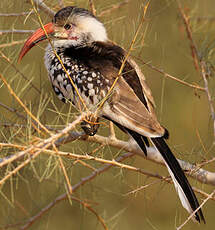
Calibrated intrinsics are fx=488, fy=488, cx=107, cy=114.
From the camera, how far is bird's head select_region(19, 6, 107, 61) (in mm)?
2760

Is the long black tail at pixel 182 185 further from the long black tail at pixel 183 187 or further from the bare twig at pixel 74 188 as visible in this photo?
the bare twig at pixel 74 188

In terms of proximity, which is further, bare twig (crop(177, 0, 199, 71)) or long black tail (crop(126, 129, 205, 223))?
bare twig (crop(177, 0, 199, 71))

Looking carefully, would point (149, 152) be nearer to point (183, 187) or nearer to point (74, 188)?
point (183, 187)

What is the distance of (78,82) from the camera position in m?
2.43

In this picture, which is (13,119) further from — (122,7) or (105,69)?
(122,7)

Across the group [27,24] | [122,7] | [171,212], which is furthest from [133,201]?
[27,24]

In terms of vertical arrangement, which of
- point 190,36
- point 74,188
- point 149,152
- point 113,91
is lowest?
point 74,188

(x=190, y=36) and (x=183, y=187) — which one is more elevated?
(x=190, y=36)

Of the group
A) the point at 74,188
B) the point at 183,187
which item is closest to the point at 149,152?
the point at 183,187

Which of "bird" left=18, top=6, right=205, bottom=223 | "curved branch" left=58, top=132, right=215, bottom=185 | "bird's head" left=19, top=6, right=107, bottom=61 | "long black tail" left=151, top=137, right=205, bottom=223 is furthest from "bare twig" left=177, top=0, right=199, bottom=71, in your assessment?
"long black tail" left=151, top=137, right=205, bottom=223

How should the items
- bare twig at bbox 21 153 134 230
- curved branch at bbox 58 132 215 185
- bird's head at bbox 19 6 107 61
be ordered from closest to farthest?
curved branch at bbox 58 132 215 185 → bare twig at bbox 21 153 134 230 → bird's head at bbox 19 6 107 61

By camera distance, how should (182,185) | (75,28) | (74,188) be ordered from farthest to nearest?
(75,28) < (74,188) < (182,185)

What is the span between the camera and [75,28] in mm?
2846

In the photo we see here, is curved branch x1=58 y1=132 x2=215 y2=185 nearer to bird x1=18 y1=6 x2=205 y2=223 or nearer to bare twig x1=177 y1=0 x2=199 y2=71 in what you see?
bird x1=18 y1=6 x2=205 y2=223
